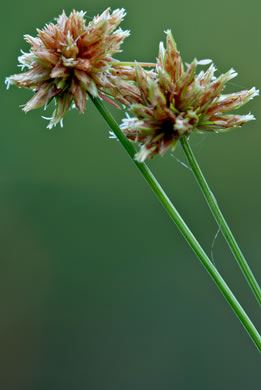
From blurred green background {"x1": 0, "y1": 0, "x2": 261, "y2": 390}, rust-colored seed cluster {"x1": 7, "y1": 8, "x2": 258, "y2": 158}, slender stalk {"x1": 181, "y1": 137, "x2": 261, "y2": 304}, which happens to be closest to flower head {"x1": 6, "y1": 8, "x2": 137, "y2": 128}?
rust-colored seed cluster {"x1": 7, "y1": 8, "x2": 258, "y2": 158}

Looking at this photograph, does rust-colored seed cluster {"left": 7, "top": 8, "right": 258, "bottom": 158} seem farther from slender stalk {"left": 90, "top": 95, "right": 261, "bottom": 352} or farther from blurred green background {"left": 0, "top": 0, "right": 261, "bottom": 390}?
blurred green background {"left": 0, "top": 0, "right": 261, "bottom": 390}

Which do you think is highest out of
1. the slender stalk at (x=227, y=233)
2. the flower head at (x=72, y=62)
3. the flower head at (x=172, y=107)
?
the flower head at (x=72, y=62)

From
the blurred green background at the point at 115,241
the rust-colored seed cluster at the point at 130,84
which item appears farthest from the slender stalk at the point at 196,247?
the blurred green background at the point at 115,241

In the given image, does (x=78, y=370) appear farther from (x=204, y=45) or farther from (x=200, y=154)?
(x=204, y=45)

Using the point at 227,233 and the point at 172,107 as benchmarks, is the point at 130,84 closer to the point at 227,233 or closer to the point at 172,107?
the point at 172,107

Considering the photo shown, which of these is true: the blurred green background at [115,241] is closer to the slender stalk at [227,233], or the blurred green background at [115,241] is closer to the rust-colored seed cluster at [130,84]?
the rust-colored seed cluster at [130,84]

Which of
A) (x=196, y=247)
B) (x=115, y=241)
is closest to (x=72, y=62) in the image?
(x=196, y=247)
